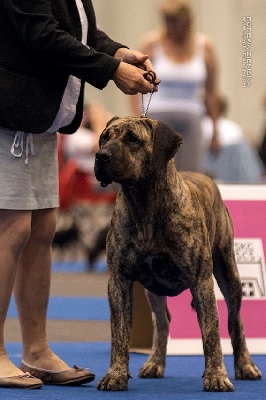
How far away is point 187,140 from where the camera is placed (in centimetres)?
606

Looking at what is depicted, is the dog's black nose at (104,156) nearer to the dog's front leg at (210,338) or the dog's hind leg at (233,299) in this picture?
the dog's front leg at (210,338)

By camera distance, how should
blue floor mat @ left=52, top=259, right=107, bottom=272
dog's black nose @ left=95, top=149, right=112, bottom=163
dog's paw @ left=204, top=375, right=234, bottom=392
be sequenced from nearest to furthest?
1. dog's black nose @ left=95, top=149, right=112, bottom=163
2. dog's paw @ left=204, top=375, right=234, bottom=392
3. blue floor mat @ left=52, top=259, right=107, bottom=272

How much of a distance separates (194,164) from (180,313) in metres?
1.63

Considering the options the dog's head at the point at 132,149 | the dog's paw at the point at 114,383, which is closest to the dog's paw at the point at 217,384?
the dog's paw at the point at 114,383

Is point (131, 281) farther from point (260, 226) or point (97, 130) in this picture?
point (97, 130)

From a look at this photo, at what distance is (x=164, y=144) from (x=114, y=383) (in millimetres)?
830

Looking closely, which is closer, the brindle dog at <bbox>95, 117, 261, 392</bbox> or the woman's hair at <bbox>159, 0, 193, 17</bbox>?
the brindle dog at <bbox>95, 117, 261, 392</bbox>

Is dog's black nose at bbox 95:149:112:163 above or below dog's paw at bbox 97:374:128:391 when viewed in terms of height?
above

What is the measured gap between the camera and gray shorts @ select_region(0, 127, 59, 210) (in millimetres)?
3424

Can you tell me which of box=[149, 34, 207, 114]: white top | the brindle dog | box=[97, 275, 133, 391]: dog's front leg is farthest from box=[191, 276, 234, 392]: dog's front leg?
box=[149, 34, 207, 114]: white top

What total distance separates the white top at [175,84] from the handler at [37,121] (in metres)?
2.49

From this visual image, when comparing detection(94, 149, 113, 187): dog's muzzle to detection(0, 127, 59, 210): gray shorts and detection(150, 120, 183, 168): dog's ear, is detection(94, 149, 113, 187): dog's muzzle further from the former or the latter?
detection(0, 127, 59, 210): gray shorts

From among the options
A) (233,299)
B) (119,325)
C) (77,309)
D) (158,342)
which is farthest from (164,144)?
(77,309)

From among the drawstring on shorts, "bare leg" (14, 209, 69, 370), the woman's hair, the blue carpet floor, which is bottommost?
the blue carpet floor
